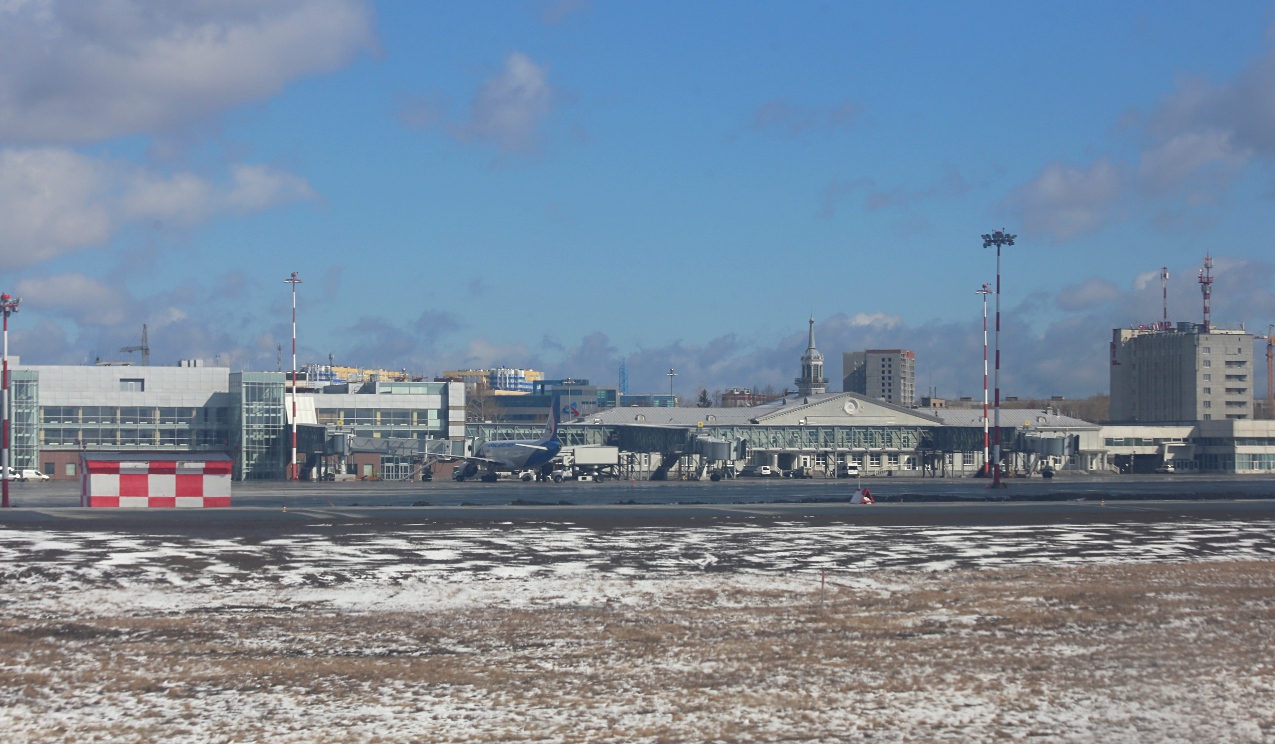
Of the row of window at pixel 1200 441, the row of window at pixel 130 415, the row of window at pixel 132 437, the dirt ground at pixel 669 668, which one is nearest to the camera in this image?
the dirt ground at pixel 669 668

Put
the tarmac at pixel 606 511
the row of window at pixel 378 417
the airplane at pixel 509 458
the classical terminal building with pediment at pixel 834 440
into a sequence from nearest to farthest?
the tarmac at pixel 606 511 → the airplane at pixel 509 458 → the classical terminal building with pediment at pixel 834 440 → the row of window at pixel 378 417

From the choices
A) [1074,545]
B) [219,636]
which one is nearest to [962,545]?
[1074,545]

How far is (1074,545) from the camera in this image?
35.3 meters

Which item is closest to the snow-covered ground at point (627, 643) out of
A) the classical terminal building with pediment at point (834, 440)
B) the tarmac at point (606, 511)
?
the tarmac at point (606, 511)

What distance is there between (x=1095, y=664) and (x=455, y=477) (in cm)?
8467

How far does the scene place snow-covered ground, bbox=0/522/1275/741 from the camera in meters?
14.5

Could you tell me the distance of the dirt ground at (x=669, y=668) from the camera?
14.3 metres

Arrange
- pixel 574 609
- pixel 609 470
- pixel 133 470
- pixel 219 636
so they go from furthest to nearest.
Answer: pixel 609 470 → pixel 133 470 → pixel 574 609 → pixel 219 636

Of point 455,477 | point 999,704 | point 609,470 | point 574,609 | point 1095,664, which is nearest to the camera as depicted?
point 999,704

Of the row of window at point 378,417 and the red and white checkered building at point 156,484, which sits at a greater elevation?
the row of window at point 378,417

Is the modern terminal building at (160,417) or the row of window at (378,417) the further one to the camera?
the row of window at (378,417)

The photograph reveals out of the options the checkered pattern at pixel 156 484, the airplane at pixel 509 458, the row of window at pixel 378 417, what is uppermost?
the row of window at pixel 378 417

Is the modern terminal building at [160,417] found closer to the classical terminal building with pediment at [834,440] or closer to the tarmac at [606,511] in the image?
the classical terminal building with pediment at [834,440]

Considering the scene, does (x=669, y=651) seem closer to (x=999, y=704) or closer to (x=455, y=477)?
(x=999, y=704)
